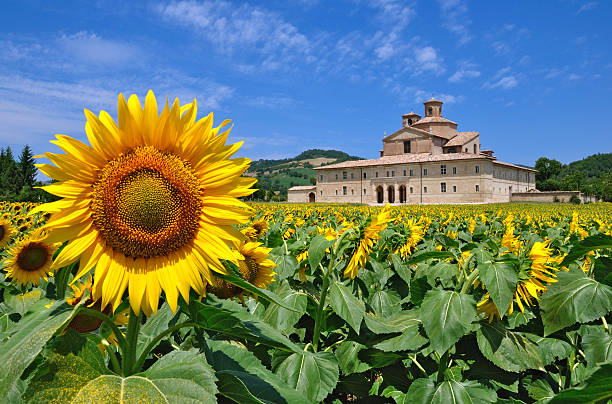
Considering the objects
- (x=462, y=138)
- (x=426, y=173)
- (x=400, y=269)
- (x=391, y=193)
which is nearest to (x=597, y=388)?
(x=400, y=269)

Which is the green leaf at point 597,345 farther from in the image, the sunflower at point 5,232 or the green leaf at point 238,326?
the sunflower at point 5,232

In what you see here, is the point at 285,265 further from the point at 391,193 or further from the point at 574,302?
the point at 391,193

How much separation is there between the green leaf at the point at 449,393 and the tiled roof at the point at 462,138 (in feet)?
232

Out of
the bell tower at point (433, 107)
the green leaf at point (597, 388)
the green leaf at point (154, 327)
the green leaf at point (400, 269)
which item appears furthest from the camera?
the bell tower at point (433, 107)

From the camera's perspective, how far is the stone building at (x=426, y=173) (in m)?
Result: 59.4

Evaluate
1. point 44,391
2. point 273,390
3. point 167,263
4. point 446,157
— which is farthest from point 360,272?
point 446,157

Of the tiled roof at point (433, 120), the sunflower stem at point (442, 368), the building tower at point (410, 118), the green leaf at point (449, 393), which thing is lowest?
the green leaf at point (449, 393)

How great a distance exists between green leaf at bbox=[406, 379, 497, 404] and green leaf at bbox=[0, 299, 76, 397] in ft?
5.83

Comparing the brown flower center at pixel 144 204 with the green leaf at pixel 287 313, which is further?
the green leaf at pixel 287 313

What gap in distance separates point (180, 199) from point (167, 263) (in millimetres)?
195

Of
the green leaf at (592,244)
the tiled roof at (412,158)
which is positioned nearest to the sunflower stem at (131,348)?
the green leaf at (592,244)

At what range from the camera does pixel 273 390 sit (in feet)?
4.22

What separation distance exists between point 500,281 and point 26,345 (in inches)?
76.4

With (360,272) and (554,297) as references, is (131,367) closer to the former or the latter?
(554,297)
